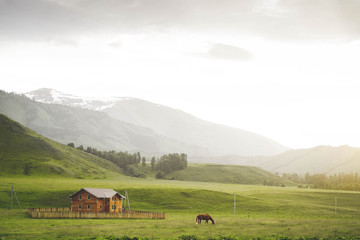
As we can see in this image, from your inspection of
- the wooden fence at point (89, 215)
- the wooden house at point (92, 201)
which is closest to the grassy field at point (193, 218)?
the wooden fence at point (89, 215)

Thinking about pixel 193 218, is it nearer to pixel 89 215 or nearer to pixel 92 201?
pixel 89 215

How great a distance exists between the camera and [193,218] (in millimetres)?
76938

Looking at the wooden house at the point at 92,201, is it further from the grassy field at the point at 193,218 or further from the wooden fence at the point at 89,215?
the wooden fence at the point at 89,215

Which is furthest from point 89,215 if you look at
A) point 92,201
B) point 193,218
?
point 193,218

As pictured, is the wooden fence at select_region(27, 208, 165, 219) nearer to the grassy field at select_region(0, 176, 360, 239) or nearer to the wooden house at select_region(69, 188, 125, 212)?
the grassy field at select_region(0, 176, 360, 239)

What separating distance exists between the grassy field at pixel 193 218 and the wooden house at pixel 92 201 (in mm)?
9736

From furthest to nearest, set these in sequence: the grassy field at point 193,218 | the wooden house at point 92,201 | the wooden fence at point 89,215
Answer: the wooden house at point 92,201 → the wooden fence at point 89,215 → the grassy field at point 193,218

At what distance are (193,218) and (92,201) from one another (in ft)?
94.7

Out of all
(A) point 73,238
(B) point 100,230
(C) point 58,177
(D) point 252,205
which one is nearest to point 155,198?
(D) point 252,205

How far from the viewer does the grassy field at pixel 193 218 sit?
51.1 m

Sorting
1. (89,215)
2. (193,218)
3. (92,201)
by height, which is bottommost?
(193,218)

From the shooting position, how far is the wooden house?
89.8 metres

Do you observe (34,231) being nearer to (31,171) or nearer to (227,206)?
(227,206)

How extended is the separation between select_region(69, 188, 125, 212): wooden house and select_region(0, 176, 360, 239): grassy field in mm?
9736
